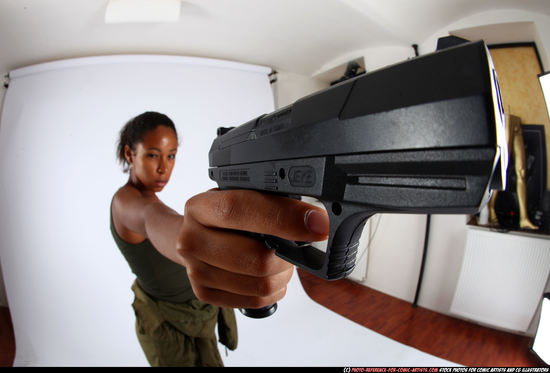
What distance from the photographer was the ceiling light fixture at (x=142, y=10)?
19.0 inches

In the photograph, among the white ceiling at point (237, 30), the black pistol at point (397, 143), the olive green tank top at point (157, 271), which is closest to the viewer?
the black pistol at point (397, 143)

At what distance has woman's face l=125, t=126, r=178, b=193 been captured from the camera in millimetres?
616

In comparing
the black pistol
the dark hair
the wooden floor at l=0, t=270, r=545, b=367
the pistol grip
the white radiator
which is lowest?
the wooden floor at l=0, t=270, r=545, b=367

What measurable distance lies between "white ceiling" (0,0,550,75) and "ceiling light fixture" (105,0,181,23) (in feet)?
0.13

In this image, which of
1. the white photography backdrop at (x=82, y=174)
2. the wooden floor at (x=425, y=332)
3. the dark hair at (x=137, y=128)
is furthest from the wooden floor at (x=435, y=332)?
the dark hair at (x=137, y=128)

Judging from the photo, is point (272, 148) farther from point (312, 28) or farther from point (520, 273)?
point (520, 273)

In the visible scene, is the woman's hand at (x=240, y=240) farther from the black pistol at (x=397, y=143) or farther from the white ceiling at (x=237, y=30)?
the white ceiling at (x=237, y=30)

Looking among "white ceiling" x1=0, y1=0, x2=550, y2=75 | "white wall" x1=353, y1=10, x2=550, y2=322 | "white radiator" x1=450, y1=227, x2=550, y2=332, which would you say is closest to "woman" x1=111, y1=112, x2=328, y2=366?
"white ceiling" x1=0, y1=0, x2=550, y2=75

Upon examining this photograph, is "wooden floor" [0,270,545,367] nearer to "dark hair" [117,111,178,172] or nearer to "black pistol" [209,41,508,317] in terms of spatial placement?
"black pistol" [209,41,508,317]

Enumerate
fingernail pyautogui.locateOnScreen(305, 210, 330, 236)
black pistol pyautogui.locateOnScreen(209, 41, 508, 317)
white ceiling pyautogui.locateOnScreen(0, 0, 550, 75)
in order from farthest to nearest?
white ceiling pyautogui.locateOnScreen(0, 0, 550, 75) < fingernail pyautogui.locateOnScreen(305, 210, 330, 236) < black pistol pyautogui.locateOnScreen(209, 41, 508, 317)

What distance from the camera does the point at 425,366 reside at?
53 centimetres

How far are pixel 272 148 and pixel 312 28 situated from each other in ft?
1.58

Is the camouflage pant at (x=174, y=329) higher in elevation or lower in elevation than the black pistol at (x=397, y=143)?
lower

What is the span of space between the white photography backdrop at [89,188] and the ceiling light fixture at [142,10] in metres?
0.13
